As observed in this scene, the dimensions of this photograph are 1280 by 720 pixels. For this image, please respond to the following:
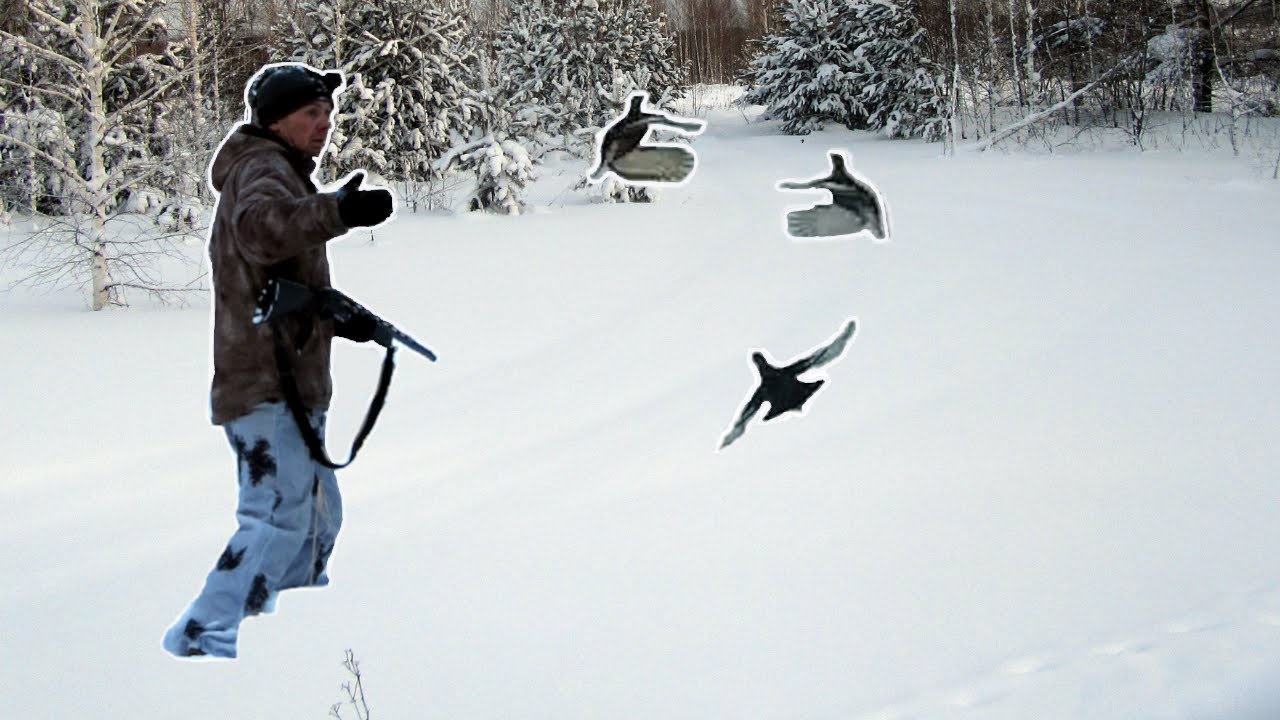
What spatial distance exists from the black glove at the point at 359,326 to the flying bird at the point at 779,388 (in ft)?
2.22

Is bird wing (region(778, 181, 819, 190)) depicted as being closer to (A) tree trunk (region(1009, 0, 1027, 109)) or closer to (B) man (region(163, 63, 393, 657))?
(B) man (region(163, 63, 393, 657))

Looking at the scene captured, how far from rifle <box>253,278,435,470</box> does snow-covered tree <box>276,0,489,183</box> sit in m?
1.79

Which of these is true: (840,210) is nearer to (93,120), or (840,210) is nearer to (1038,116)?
(1038,116)

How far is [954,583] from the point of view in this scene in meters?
2.91

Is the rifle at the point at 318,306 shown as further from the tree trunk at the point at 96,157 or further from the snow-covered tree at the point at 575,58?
the tree trunk at the point at 96,157

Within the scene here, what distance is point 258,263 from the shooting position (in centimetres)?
122

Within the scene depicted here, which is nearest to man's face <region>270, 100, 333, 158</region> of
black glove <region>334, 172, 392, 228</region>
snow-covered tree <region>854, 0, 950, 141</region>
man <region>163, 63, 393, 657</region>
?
man <region>163, 63, 393, 657</region>

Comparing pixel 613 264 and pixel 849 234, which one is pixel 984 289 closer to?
pixel 613 264

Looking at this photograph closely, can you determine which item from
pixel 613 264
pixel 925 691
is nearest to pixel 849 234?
pixel 925 691

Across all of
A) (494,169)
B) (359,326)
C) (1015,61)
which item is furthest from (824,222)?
(1015,61)

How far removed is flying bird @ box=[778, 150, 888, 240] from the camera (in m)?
1.57

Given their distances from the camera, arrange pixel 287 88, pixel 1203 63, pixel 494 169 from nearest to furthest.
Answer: pixel 287 88 → pixel 494 169 → pixel 1203 63

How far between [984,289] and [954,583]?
1214mm

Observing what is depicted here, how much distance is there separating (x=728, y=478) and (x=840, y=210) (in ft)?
5.65
